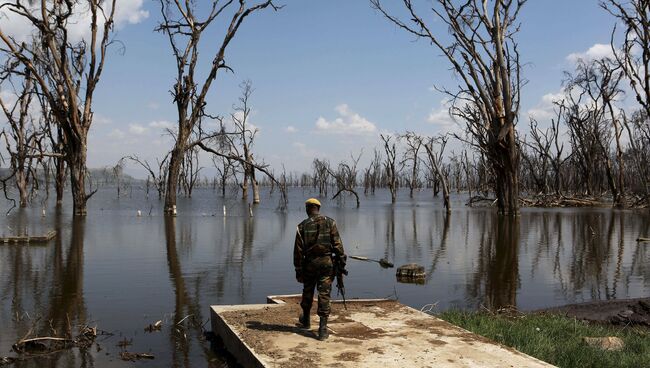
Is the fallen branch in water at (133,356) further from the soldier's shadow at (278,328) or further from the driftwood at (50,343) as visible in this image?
the soldier's shadow at (278,328)

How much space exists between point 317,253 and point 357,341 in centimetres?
114

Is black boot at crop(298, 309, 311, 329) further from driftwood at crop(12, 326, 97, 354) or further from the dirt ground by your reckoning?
the dirt ground

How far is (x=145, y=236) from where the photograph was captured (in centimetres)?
2242

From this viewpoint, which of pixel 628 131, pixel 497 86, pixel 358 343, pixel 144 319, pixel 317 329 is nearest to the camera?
pixel 358 343

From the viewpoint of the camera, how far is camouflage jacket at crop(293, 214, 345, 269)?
7469 mm

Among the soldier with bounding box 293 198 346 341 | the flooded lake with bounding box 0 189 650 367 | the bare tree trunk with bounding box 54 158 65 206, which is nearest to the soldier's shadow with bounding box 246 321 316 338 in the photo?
the soldier with bounding box 293 198 346 341

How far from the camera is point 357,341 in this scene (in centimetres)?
712

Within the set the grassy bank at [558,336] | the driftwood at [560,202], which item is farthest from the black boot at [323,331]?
the driftwood at [560,202]

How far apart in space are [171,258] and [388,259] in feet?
19.4

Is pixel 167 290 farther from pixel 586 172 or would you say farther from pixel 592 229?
pixel 586 172

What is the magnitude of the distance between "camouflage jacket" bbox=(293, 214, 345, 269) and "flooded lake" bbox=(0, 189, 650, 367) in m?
Answer: 1.64

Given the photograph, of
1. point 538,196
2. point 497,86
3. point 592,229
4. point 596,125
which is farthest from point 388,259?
point 596,125

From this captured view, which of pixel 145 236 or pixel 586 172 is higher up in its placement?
pixel 586 172

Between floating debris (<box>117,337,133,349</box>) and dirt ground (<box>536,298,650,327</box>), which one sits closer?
floating debris (<box>117,337,133,349</box>)
